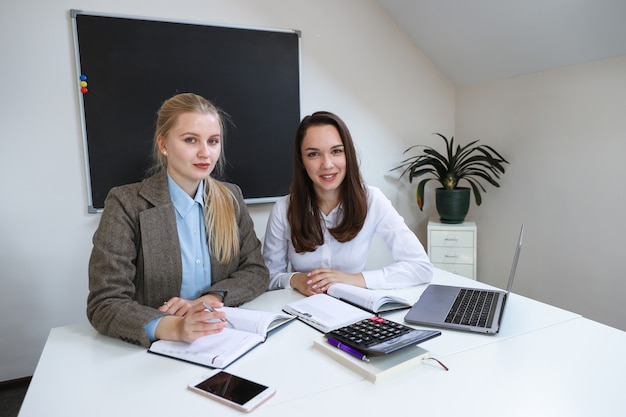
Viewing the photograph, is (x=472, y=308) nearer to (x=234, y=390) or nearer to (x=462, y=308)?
(x=462, y=308)

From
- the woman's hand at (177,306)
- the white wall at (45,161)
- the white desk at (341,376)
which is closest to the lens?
the white desk at (341,376)

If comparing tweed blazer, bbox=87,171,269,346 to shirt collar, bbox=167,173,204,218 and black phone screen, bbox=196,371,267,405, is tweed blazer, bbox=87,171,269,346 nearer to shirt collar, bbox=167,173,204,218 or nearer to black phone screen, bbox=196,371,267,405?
shirt collar, bbox=167,173,204,218

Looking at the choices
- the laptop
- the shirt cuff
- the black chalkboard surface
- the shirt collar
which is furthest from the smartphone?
the black chalkboard surface

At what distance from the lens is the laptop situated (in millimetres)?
1204

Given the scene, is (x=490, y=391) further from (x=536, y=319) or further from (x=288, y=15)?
(x=288, y=15)

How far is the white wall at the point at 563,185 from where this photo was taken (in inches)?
93.3

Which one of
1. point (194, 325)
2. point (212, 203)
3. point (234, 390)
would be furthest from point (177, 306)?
point (234, 390)

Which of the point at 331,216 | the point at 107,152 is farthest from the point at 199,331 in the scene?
the point at 107,152

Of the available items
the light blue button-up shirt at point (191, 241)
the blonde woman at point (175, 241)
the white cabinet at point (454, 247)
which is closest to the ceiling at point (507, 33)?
the white cabinet at point (454, 247)

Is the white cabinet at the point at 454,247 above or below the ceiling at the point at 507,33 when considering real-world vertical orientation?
below

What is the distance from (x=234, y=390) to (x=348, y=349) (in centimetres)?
29

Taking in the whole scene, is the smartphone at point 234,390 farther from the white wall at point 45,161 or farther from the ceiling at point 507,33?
the ceiling at point 507,33

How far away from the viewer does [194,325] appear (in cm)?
107

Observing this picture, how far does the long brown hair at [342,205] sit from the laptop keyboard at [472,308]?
0.52 m
